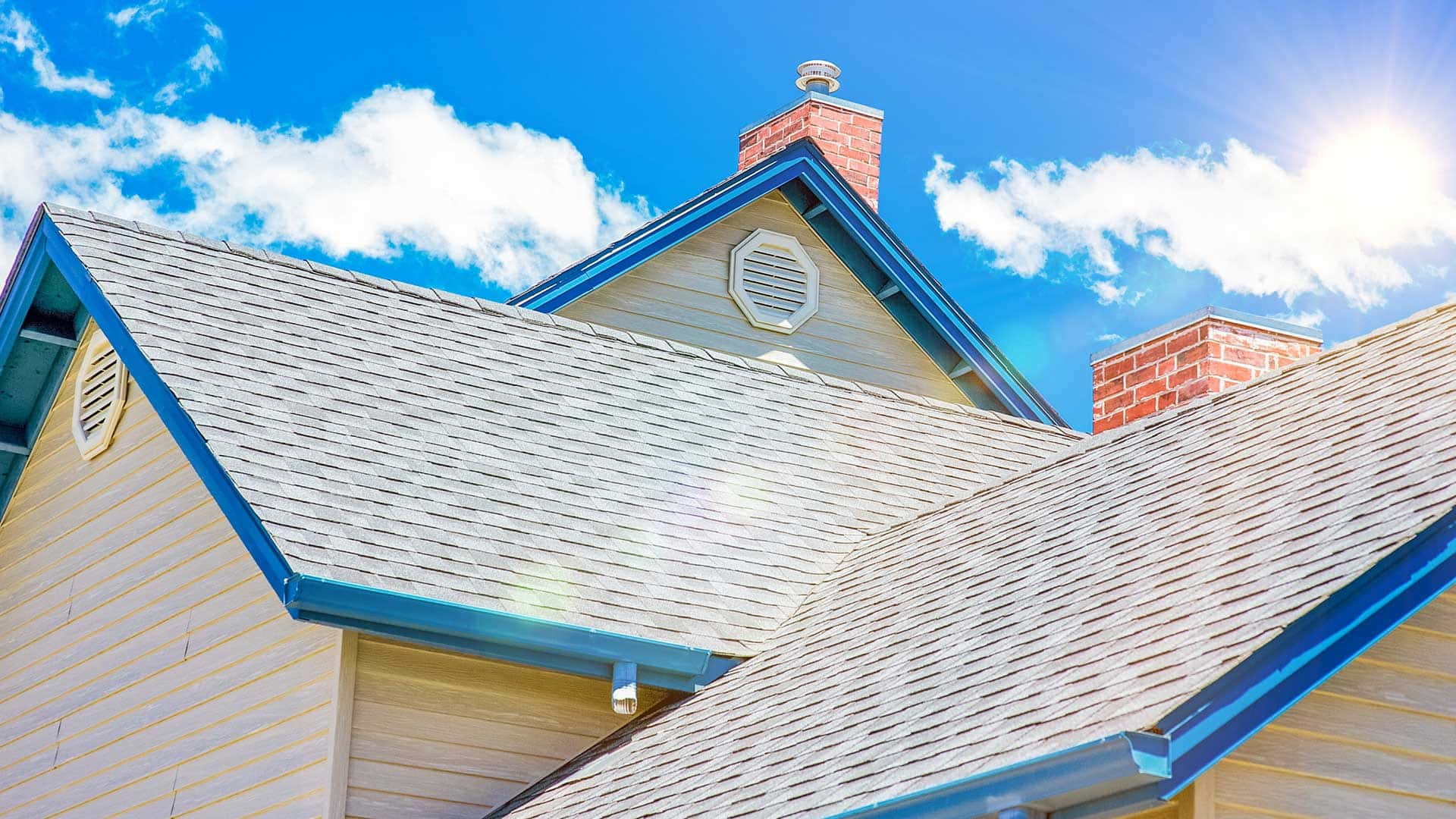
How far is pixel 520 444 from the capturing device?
34.9ft

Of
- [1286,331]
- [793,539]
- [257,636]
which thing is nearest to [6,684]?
[257,636]

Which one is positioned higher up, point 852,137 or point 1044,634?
point 852,137

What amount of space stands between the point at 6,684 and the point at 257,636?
10.6 ft

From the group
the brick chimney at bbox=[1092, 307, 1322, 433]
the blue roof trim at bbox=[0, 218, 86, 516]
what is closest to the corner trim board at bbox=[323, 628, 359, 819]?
the blue roof trim at bbox=[0, 218, 86, 516]

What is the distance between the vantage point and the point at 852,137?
1816cm

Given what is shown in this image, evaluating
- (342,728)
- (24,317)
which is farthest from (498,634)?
(24,317)

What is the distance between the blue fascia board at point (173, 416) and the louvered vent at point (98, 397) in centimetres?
55

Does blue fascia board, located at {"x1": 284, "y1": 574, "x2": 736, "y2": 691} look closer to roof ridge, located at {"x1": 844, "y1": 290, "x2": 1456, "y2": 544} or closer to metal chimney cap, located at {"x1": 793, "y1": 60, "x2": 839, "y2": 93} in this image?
roof ridge, located at {"x1": 844, "y1": 290, "x2": 1456, "y2": 544}

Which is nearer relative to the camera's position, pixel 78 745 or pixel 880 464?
pixel 78 745

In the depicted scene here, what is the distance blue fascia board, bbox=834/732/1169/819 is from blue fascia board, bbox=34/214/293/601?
3.56m

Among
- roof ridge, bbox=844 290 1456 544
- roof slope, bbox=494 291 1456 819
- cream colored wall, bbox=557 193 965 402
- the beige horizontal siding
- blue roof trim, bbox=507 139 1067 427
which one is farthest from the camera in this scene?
blue roof trim, bbox=507 139 1067 427

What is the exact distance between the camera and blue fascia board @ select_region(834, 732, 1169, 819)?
529cm

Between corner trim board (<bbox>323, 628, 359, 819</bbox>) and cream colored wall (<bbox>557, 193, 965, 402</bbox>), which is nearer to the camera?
corner trim board (<bbox>323, 628, 359, 819</bbox>)

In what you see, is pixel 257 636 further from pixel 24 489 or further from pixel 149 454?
pixel 24 489
